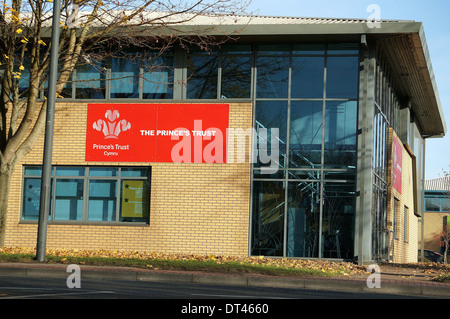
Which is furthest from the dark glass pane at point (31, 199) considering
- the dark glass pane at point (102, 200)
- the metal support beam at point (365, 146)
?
the metal support beam at point (365, 146)

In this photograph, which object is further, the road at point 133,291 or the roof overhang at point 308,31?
the roof overhang at point 308,31

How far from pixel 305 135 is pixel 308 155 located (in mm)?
581

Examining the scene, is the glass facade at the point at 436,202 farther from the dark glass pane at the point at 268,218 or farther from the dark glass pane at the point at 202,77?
the dark glass pane at the point at 202,77

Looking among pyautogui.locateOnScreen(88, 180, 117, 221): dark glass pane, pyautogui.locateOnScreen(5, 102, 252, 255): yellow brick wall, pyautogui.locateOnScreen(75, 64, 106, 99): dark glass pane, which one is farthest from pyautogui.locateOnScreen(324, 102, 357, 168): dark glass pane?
pyautogui.locateOnScreen(75, 64, 106, 99): dark glass pane

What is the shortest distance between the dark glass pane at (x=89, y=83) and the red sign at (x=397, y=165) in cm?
1089

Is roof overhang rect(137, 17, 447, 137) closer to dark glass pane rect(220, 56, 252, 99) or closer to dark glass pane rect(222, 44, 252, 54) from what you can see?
dark glass pane rect(222, 44, 252, 54)

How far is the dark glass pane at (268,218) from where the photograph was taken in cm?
1931

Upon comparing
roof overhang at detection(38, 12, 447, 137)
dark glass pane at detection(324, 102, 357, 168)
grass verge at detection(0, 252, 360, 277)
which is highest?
roof overhang at detection(38, 12, 447, 137)

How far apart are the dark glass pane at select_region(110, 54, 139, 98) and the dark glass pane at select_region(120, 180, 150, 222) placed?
2675mm

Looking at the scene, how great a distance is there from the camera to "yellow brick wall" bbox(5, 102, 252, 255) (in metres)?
19.3

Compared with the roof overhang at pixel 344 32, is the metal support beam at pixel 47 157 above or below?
below
